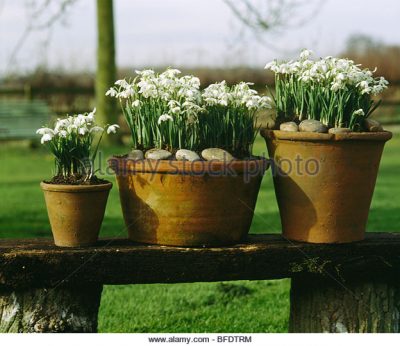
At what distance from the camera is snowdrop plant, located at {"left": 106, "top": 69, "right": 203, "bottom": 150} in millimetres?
3043

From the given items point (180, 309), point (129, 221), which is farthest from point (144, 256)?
point (180, 309)

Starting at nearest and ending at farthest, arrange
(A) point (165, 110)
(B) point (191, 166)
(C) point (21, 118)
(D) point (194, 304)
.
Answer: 1. (B) point (191, 166)
2. (A) point (165, 110)
3. (D) point (194, 304)
4. (C) point (21, 118)

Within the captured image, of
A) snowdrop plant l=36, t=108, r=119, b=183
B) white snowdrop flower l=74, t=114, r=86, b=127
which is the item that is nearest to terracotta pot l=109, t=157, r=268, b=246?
snowdrop plant l=36, t=108, r=119, b=183

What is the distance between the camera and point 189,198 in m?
3.00

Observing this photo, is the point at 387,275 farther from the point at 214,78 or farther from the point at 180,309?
the point at 214,78

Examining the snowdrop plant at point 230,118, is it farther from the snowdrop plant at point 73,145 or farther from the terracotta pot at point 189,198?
the snowdrop plant at point 73,145

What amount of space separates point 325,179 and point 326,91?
39 cm

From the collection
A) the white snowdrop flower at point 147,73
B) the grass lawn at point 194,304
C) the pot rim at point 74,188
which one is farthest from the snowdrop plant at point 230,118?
the grass lawn at point 194,304

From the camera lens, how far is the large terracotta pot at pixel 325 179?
121 inches

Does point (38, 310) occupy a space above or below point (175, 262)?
below

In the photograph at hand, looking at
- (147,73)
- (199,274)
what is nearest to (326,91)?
(147,73)

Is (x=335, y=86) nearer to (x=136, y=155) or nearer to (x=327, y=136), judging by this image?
(x=327, y=136)

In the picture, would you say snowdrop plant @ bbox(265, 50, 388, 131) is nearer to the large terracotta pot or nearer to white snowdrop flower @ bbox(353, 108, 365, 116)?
white snowdrop flower @ bbox(353, 108, 365, 116)
